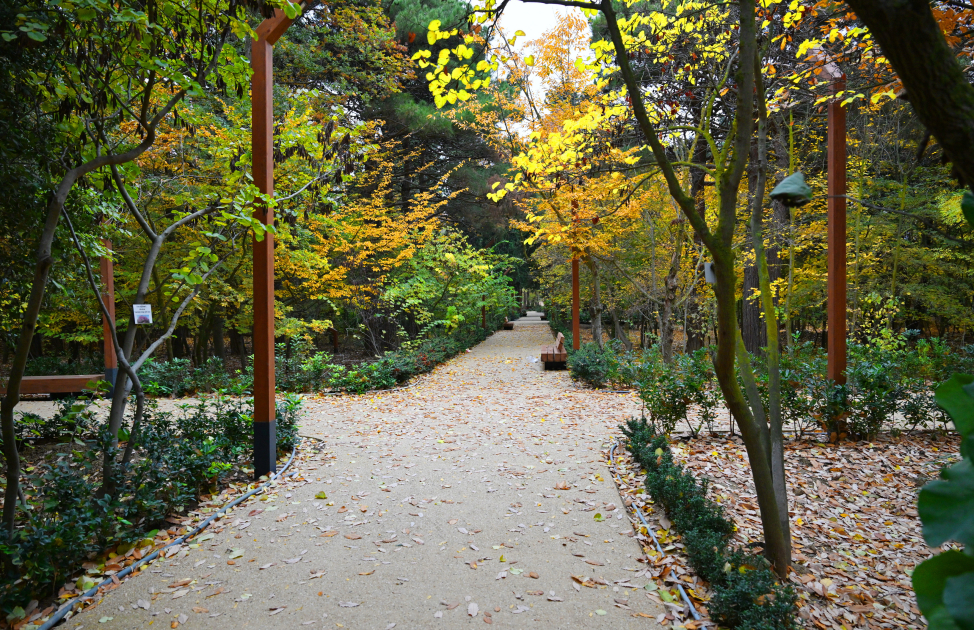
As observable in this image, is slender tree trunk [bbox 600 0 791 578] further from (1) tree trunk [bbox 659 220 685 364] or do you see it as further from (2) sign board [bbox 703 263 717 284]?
(1) tree trunk [bbox 659 220 685 364]

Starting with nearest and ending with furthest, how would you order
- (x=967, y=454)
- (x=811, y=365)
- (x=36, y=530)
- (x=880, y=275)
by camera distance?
1. (x=967, y=454)
2. (x=36, y=530)
3. (x=811, y=365)
4. (x=880, y=275)

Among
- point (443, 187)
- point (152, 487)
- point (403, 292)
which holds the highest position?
point (443, 187)

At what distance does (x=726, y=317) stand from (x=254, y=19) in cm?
968

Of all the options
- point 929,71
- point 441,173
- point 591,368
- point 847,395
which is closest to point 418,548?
point 929,71

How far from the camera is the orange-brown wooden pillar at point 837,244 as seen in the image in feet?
17.8

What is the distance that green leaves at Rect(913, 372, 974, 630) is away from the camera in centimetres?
45

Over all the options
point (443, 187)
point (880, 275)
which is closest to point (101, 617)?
point (880, 275)

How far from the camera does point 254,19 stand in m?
8.99

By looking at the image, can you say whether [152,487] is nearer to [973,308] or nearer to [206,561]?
[206,561]

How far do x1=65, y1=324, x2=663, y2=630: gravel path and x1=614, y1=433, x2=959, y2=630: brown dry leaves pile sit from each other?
16.8 inches

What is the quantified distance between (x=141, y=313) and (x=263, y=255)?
1129mm

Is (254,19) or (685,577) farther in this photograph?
(254,19)

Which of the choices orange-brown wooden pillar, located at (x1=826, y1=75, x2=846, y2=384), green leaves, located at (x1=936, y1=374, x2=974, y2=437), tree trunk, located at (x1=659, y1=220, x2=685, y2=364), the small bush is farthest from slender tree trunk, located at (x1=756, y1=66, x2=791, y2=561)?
the small bush

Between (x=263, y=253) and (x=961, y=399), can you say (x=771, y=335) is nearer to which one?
(x=961, y=399)
